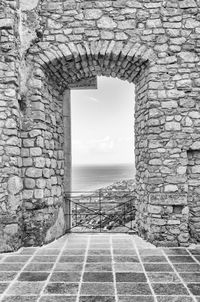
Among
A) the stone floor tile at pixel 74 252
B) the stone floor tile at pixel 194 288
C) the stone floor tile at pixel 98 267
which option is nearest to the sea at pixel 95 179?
the stone floor tile at pixel 74 252

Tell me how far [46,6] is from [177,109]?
9.23ft

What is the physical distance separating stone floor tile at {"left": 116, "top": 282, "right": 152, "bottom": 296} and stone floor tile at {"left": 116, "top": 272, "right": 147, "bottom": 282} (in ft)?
0.35

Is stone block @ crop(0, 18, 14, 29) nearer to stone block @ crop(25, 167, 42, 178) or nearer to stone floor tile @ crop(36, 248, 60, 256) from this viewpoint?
stone block @ crop(25, 167, 42, 178)

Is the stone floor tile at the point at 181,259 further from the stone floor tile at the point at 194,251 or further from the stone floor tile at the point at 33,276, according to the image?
the stone floor tile at the point at 33,276

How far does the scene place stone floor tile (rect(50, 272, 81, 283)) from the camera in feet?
11.0

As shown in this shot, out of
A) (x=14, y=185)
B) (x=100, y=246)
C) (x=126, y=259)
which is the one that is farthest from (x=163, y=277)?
(x=14, y=185)

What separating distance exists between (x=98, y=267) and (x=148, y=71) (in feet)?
10.5

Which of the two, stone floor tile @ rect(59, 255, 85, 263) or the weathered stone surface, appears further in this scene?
the weathered stone surface

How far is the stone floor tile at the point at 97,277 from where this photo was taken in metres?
3.34

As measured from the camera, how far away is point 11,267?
3787 mm

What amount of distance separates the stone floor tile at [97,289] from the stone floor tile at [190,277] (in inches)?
34.6

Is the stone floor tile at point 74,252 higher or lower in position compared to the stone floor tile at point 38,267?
higher

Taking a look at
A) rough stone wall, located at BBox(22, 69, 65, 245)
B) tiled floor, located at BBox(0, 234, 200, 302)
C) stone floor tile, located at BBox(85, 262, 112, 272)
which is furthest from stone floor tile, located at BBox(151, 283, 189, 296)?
rough stone wall, located at BBox(22, 69, 65, 245)

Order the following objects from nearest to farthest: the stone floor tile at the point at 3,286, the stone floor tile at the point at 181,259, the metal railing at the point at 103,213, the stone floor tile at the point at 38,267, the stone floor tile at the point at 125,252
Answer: the stone floor tile at the point at 3,286
the stone floor tile at the point at 38,267
the stone floor tile at the point at 181,259
the stone floor tile at the point at 125,252
the metal railing at the point at 103,213
